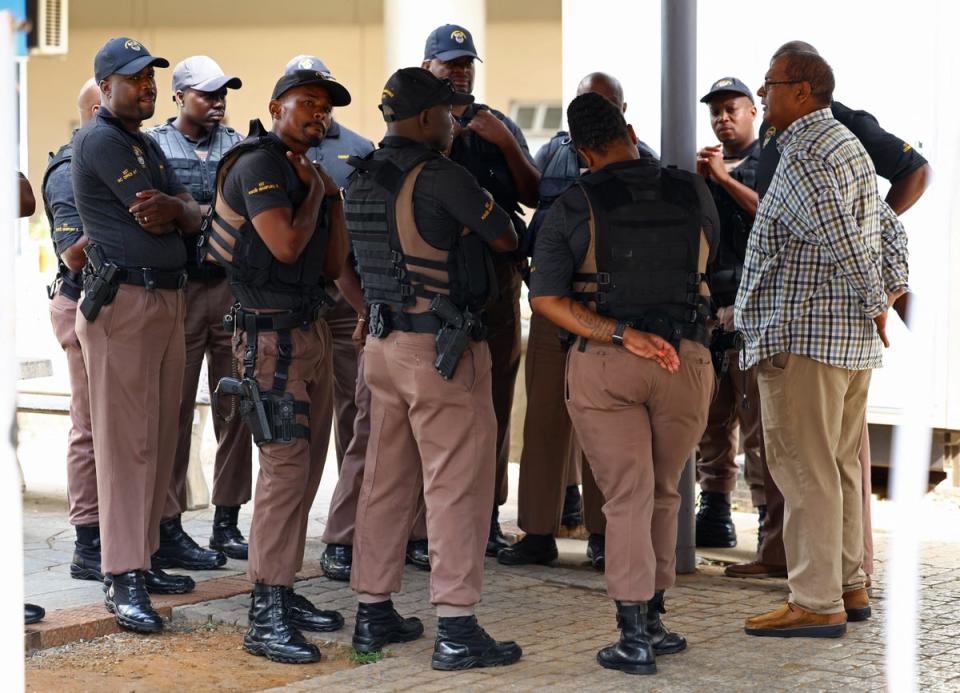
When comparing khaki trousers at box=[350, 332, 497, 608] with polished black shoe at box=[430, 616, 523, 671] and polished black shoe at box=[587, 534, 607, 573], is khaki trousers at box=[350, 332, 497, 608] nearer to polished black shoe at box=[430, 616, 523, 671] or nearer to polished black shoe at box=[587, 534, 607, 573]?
polished black shoe at box=[430, 616, 523, 671]

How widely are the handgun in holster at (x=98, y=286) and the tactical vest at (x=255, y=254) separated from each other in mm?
403

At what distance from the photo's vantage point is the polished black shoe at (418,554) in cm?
621

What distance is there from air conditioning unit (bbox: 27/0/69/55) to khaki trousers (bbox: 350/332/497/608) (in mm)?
10651

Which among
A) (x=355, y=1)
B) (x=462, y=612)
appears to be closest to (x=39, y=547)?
(x=462, y=612)

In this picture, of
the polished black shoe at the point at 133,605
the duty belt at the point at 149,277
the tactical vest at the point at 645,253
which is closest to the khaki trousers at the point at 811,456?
the tactical vest at the point at 645,253

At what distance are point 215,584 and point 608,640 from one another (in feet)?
5.93

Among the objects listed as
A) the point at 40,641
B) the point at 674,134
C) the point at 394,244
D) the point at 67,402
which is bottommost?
the point at 40,641

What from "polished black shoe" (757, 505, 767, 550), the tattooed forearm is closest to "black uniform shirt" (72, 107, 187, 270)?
the tattooed forearm

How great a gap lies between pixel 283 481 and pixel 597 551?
6.23 ft

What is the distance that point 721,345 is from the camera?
17.1 feet

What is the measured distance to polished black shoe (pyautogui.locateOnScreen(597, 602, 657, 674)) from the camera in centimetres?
458

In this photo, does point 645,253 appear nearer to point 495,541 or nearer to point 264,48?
point 495,541

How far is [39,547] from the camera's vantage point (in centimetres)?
670

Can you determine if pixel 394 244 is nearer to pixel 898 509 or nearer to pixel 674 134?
pixel 674 134
